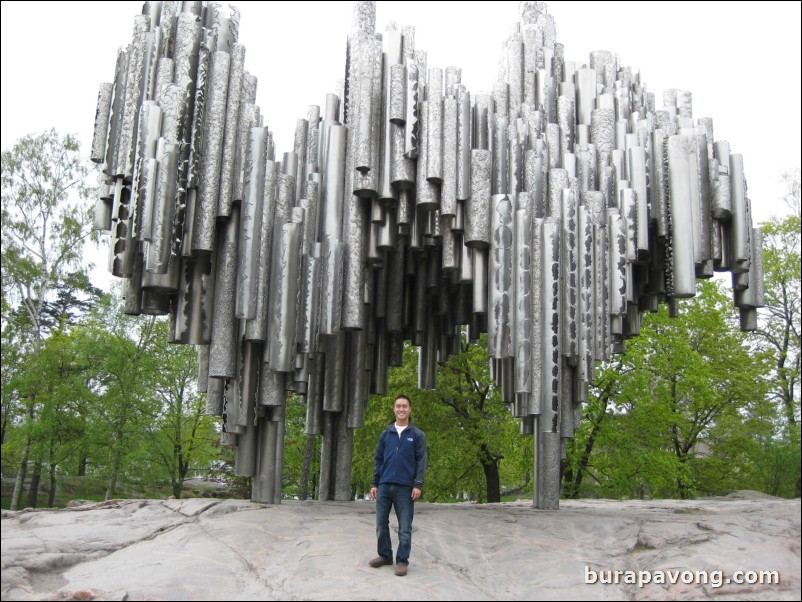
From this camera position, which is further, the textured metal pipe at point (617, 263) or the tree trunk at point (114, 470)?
the tree trunk at point (114, 470)

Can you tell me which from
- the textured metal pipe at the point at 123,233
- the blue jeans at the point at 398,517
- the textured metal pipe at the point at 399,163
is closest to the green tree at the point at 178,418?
the textured metal pipe at the point at 123,233

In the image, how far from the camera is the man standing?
22.5 feet

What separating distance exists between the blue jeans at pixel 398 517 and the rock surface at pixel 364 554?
0.82ft

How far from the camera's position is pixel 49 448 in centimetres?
2381

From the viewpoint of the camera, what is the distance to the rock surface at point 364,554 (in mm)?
6328

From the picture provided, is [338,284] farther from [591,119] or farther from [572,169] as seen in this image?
[591,119]

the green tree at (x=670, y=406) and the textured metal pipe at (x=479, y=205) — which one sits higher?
the textured metal pipe at (x=479, y=205)

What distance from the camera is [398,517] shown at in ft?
22.5

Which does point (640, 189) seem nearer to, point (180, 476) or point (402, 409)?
point (402, 409)

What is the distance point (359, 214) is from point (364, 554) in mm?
4957

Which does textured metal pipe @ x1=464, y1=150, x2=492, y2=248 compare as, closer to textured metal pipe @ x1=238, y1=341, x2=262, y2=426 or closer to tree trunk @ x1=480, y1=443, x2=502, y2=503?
textured metal pipe @ x1=238, y1=341, x2=262, y2=426

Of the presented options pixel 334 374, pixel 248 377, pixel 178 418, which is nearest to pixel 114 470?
pixel 178 418

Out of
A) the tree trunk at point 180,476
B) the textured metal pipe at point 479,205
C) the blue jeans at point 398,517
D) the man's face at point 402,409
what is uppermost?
the textured metal pipe at point 479,205

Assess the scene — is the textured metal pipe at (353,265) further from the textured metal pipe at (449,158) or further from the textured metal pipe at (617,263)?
the textured metal pipe at (617,263)
